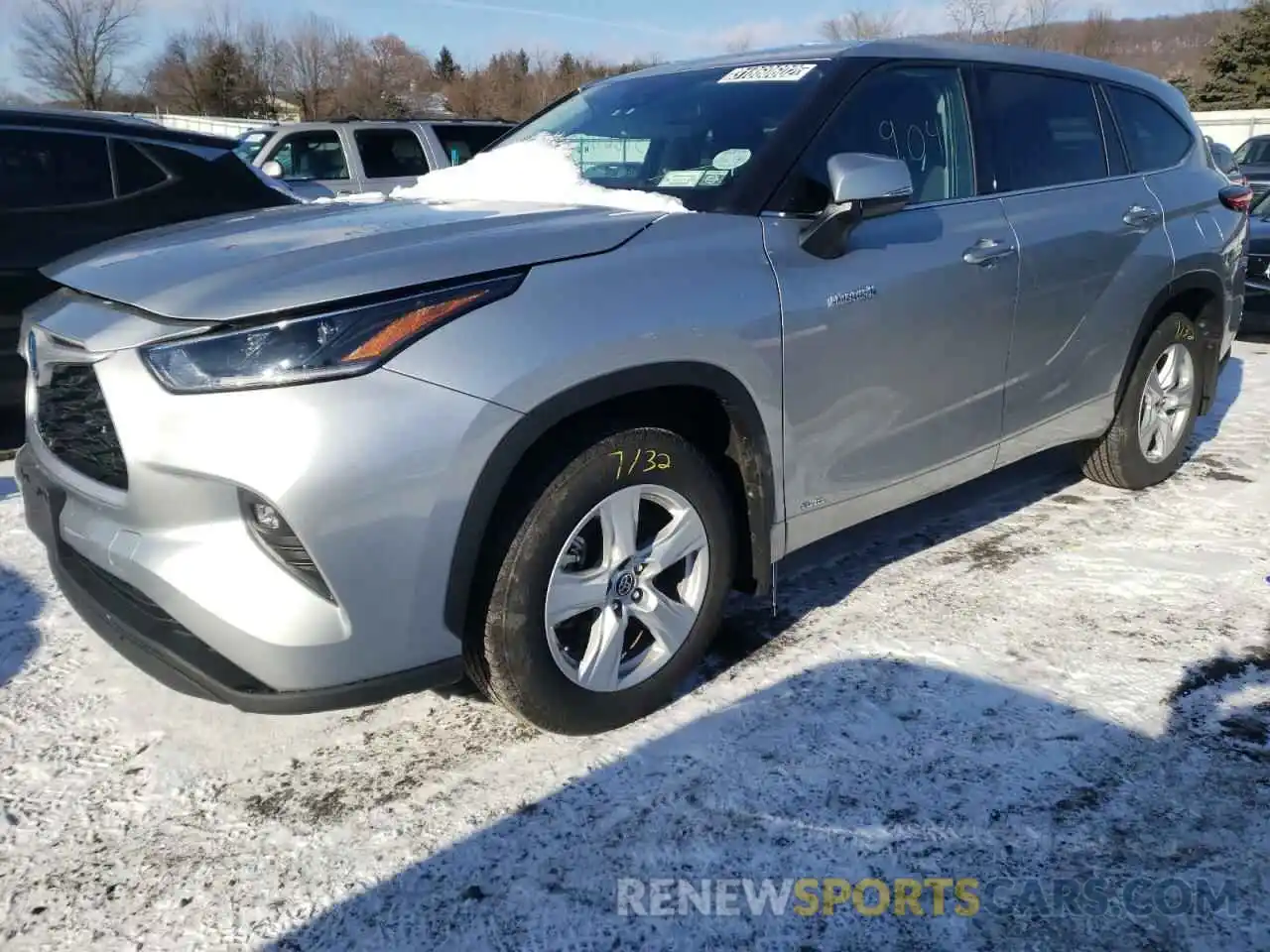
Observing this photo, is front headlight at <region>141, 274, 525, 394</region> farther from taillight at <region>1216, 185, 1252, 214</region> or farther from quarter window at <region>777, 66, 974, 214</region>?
taillight at <region>1216, 185, 1252, 214</region>

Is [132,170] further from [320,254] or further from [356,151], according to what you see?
[356,151]

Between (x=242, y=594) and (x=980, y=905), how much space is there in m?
1.64

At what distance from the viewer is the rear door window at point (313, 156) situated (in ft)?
34.7

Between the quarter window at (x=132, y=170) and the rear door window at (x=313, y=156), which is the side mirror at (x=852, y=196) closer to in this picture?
the quarter window at (x=132, y=170)

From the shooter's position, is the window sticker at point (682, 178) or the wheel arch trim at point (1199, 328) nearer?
the window sticker at point (682, 178)

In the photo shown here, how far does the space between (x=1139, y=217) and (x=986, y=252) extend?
1130 millimetres

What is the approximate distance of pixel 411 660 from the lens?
7.36ft

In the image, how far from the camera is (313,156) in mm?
10789

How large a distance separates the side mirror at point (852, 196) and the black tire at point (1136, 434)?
1922 millimetres

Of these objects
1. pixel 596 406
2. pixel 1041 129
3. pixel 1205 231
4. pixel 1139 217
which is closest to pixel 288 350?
pixel 596 406

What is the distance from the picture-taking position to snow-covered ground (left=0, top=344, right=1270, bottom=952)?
2.08 m

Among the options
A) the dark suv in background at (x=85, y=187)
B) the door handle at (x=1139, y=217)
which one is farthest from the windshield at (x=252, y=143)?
the door handle at (x=1139, y=217)

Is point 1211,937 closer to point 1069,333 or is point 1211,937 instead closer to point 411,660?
point 411,660

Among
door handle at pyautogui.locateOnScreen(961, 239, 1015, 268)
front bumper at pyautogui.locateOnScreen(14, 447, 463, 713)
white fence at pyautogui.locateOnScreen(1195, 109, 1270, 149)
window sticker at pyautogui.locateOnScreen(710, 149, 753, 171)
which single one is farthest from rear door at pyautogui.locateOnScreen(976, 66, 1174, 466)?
white fence at pyautogui.locateOnScreen(1195, 109, 1270, 149)
